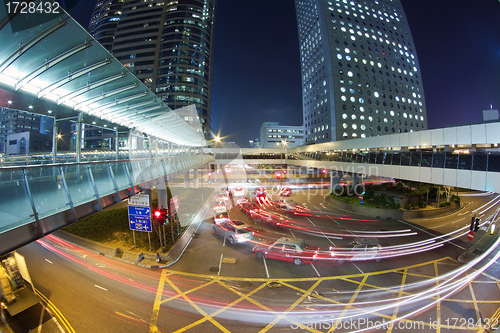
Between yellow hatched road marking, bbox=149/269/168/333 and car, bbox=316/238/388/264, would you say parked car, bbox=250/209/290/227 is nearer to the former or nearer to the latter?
car, bbox=316/238/388/264

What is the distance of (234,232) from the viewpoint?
14.2 metres

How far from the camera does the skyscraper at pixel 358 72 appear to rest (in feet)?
172

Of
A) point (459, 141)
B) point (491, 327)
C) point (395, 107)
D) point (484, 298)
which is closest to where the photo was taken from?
point (491, 327)

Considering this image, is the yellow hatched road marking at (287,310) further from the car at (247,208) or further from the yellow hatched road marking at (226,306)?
the car at (247,208)

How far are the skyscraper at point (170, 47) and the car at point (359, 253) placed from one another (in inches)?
2189

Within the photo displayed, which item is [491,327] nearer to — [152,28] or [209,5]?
[152,28]

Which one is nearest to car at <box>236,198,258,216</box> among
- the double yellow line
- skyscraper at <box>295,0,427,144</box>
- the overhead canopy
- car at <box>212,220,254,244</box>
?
car at <box>212,220,254,244</box>

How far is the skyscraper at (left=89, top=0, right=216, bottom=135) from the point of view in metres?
59.0

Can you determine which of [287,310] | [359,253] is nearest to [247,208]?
[359,253]

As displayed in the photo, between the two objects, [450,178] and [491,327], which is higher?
[450,178]

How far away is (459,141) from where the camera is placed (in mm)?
11516

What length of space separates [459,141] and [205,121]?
61.5m

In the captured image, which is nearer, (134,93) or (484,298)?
(484,298)

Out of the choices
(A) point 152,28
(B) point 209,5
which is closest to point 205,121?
(A) point 152,28
